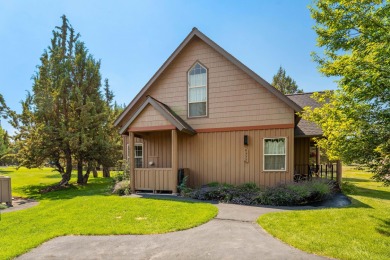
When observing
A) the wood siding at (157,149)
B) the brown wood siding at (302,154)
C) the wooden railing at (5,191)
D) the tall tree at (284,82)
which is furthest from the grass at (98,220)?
the tall tree at (284,82)

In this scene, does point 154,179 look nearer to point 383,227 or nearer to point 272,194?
point 272,194

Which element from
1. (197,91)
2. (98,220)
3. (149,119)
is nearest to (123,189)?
(149,119)

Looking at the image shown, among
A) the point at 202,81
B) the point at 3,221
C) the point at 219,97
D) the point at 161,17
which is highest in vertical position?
the point at 161,17

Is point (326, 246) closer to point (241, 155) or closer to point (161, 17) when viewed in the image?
point (241, 155)

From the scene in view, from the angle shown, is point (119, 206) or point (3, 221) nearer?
point (3, 221)

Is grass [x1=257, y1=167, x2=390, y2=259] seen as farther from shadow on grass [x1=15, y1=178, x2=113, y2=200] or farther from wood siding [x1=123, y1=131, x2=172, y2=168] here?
shadow on grass [x1=15, y1=178, x2=113, y2=200]

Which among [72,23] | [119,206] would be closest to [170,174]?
[119,206]

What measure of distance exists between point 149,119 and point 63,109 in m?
8.65

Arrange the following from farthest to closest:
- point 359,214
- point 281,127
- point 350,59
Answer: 1. point 281,127
2. point 359,214
3. point 350,59

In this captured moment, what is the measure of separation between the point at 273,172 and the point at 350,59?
20.1 feet

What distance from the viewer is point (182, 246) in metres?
4.99

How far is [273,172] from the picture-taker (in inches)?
442

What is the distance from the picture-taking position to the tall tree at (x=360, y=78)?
19.6 ft

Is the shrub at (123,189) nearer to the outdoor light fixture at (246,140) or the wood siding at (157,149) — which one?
the wood siding at (157,149)
